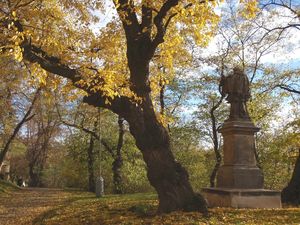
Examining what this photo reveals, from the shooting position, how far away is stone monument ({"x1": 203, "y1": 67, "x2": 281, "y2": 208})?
1168 cm

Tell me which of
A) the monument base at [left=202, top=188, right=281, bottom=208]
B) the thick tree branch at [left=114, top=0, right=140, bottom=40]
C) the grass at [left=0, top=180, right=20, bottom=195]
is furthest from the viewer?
the grass at [left=0, top=180, right=20, bottom=195]

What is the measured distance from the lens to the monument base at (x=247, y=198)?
37.8ft

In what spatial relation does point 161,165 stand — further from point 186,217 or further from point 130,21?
point 130,21

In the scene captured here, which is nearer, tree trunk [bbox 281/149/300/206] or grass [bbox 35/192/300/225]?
grass [bbox 35/192/300/225]

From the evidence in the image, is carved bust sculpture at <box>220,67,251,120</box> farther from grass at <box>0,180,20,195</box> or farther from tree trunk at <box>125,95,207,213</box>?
grass at <box>0,180,20,195</box>

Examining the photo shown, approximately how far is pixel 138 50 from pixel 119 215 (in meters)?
4.75

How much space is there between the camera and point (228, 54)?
2697 cm

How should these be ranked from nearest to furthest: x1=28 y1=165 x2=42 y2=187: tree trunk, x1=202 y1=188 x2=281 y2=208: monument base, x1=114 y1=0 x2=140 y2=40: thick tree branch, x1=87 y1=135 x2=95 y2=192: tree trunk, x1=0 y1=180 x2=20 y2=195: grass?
x1=114 y1=0 x2=140 y2=40: thick tree branch, x1=202 y1=188 x2=281 y2=208: monument base, x1=0 y1=180 x2=20 y2=195: grass, x1=87 y1=135 x2=95 y2=192: tree trunk, x1=28 y1=165 x2=42 y2=187: tree trunk

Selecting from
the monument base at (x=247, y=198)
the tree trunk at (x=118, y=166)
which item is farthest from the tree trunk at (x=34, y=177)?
the monument base at (x=247, y=198)

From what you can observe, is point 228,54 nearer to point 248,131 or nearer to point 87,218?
point 248,131

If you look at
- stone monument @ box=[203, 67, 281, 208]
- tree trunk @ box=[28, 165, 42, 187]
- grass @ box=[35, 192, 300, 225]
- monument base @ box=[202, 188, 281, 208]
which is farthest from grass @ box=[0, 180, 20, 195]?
monument base @ box=[202, 188, 281, 208]

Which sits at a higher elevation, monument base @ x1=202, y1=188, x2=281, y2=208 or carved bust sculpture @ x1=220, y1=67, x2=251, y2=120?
carved bust sculpture @ x1=220, y1=67, x2=251, y2=120

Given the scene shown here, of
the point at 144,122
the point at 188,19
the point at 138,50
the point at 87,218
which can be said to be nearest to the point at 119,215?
the point at 87,218

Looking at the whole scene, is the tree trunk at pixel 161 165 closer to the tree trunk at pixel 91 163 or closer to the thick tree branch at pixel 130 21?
the thick tree branch at pixel 130 21
